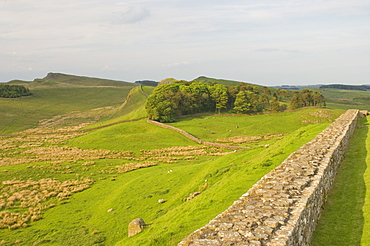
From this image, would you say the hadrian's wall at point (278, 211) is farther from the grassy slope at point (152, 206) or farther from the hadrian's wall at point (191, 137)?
the hadrian's wall at point (191, 137)

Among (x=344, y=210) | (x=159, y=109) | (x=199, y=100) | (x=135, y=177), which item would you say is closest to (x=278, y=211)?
(x=344, y=210)

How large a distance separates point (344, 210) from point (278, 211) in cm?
521

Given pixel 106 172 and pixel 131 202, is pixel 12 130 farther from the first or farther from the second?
pixel 131 202

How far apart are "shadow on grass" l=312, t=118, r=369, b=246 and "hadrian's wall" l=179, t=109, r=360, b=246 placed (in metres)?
0.49

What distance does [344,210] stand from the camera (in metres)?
12.2

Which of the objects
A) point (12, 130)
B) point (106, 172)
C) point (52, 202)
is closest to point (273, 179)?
point (52, 202)

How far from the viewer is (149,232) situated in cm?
1520

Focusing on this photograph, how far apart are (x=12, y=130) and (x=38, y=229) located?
8101 centimetres

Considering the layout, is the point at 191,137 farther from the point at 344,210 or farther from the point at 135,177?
the point at 344,210

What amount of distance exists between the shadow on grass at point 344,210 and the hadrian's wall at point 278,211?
0.49 m

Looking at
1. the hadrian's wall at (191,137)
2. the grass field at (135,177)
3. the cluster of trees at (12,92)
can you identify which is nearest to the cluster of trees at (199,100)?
the hadrian's wall at (191,137)

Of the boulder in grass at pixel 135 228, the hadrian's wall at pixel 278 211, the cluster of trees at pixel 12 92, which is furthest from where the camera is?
the cluster of trees at pixel 12 92

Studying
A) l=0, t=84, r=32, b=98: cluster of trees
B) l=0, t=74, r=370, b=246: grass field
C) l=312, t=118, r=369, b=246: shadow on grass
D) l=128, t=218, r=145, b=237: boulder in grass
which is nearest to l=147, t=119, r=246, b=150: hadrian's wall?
l=0, t=74, r=370, b=246: grass field

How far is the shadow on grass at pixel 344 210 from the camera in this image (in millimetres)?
10305
